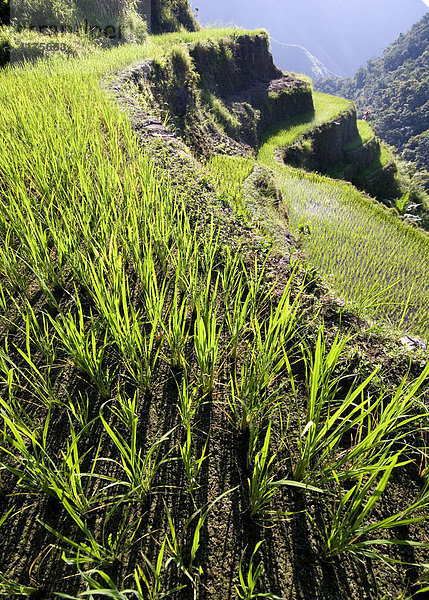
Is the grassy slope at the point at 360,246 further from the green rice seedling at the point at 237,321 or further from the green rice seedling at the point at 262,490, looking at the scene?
the green rice seedling at the point at 262,490

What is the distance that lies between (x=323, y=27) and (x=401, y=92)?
20591 cm

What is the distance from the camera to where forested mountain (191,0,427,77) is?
176250 mm

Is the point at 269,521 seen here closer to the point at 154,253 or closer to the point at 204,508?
the point at 204,508

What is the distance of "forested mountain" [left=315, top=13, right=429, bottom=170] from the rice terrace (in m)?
41.2

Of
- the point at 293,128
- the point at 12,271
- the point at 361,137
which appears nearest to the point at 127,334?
the point at 12,271

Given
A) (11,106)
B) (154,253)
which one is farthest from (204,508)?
(11,106)

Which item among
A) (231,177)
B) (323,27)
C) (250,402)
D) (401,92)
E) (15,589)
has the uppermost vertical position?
(323,27)

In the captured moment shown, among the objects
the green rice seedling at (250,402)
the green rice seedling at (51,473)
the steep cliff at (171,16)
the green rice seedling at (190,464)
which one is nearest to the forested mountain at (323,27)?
the steep cliff at (171,16)

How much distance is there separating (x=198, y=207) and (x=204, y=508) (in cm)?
222

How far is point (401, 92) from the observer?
153 feet

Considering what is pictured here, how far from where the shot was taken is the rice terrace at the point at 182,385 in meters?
0.97

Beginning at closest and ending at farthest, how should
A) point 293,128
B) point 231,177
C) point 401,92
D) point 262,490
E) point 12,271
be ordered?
point 262,490 < point 12,271 < point 231,177 < point 293,128 < point 401,92

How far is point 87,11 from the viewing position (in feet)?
31.1

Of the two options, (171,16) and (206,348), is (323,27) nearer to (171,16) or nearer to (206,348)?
(171,16)
